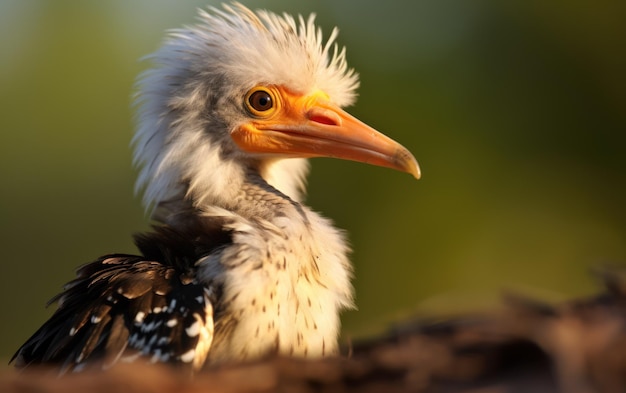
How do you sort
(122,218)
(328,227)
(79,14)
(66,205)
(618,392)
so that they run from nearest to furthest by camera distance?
(618,392), (328,227), (122,218), (66,205), (79,14)

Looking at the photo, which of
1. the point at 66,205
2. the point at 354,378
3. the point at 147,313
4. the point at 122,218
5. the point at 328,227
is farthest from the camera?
the point at 66,205

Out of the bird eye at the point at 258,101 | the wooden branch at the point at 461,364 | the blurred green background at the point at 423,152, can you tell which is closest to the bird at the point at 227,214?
the bird eye at the point at 258,101

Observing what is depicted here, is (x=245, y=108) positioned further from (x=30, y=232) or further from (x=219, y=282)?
(x=30, y=232)

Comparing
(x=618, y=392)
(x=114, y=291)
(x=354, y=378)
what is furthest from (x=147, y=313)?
(x=618, y=392)

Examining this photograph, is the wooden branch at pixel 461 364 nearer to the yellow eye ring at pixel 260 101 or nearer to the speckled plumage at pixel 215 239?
the speckled plumage at pixel 215 239

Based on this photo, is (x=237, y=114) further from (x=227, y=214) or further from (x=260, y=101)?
(x=227, y=214)

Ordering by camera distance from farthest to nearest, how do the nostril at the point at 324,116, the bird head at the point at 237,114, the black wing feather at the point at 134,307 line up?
the nostril at the point at 324,116
the bird head at the point at 237,114
the black wing feather at the point at 134,307

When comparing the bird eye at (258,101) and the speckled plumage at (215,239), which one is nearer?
the speckled plumage at (215,239)

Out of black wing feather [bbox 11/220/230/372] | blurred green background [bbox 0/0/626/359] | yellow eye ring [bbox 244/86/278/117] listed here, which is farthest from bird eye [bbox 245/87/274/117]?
blurred green background [bbox 0/0/626/359]

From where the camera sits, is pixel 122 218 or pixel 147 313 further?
pixel 122 218
